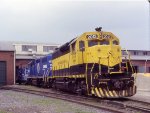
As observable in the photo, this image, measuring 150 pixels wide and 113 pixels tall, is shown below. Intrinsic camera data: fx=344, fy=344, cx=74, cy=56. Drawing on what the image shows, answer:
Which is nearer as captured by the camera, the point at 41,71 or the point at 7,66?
the point at 41,71

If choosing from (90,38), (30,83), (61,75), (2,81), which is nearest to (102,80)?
(90,38)

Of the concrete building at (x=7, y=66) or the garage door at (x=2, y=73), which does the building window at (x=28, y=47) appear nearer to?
the concrete building at (x=7, y=66)

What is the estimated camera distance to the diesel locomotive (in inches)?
674

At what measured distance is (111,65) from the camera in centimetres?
1772

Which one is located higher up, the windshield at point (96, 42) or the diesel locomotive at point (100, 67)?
the windshield at point (96, 42)

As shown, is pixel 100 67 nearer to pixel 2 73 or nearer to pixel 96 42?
pixel 96 42

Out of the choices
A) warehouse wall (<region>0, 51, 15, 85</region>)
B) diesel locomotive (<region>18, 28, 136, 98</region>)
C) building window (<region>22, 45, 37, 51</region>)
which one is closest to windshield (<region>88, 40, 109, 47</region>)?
diesel locomotive (<region>18, 28, 136, 98</region>)

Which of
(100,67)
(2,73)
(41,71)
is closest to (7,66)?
(2,73)

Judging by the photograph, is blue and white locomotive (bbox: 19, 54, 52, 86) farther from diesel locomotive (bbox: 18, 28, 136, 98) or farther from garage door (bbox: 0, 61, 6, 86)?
diesel locomotive (bbox: 18, 28, 136, 98)

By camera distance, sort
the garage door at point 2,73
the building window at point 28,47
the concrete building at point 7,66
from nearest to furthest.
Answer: the garage door at point 2,73, the concrete building at point 7,66, the building window at point 28,47

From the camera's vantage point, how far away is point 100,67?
682 inches

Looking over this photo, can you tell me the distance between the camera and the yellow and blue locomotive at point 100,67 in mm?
17125

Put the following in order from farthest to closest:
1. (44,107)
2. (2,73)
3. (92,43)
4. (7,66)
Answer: (7,66)
(2,73)
(92,43)
(44,107)

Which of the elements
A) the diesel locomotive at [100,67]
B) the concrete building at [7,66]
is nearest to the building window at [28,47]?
the concrete building at [7,66]
